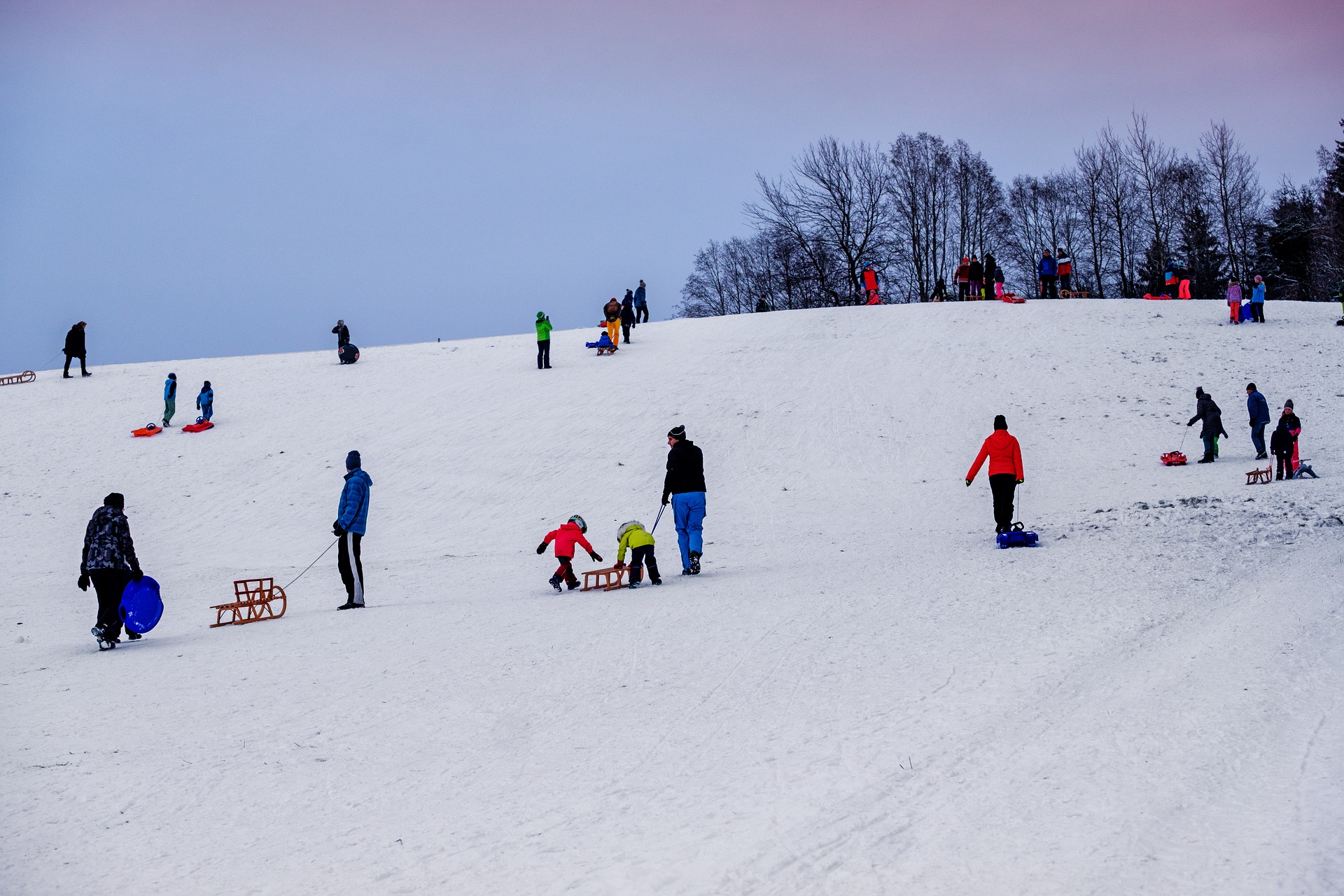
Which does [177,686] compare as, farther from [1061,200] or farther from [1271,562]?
[1061,200]

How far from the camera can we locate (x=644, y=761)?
4.97 meters

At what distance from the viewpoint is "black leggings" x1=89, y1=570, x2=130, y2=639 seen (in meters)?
9.41

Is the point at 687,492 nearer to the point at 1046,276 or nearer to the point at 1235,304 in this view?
the point at 1235,304

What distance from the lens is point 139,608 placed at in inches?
375

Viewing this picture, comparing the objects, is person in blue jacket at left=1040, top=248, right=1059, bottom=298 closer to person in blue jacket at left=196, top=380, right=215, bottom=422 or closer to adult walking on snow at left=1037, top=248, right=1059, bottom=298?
adult walking on snow at left=1037, top=248, right=1059, bottom=298

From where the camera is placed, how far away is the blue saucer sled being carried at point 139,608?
945 centimetres

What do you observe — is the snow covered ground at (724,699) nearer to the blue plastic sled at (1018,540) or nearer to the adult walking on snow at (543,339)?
the blue plastic sled at (1018,540)

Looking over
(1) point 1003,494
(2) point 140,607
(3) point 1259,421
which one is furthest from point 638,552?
(3) point 1259,421

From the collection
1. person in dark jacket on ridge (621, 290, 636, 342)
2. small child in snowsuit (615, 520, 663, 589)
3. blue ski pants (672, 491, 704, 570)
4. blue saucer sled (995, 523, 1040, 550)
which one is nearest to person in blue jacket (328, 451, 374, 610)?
small child in snowsuit (615, 520, 663, 589)

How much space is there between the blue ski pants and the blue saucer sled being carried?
576 cm

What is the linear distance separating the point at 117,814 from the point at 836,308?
106ft

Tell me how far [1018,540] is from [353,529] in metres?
8.00

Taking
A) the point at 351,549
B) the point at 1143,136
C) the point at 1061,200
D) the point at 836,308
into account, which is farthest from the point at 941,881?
the point at 1061,200

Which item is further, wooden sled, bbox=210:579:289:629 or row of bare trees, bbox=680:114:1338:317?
row of bare trees, bbox=680:114:1338:317
